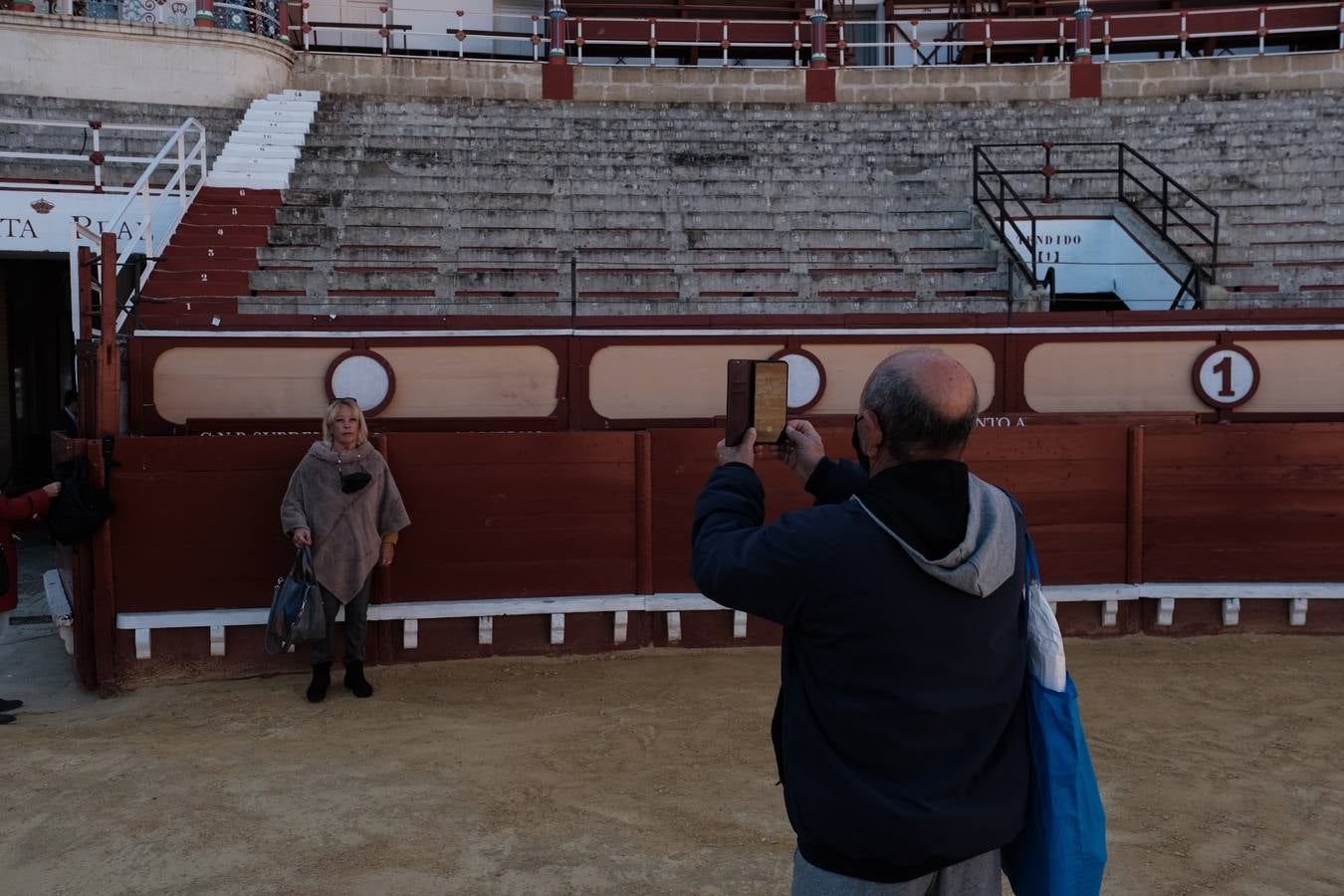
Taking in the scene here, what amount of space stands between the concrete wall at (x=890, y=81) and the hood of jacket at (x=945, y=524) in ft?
43.5

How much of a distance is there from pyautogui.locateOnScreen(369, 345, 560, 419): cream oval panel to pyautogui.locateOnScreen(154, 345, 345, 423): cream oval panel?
1.46 ft

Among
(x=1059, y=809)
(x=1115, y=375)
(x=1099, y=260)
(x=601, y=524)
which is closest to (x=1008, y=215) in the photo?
(x=1099, y=260)

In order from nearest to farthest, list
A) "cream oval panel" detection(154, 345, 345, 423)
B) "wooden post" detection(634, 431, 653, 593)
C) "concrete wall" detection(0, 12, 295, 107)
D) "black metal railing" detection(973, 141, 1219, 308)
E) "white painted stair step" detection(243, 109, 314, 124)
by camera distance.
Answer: "wooden post" detection(634, 431, 653, 593), "cream oval panel" detection(154, 345, 345, 423), "black metal railing" detection(973, 141, 1219, 308), "white painted stair step" detection(243, 109, 314, 124), "concrete wall" detection(0, 12, 295, 107)

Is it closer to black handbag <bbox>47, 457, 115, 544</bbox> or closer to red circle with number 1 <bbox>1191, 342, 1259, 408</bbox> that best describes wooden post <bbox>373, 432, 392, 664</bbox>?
black handbag <bbox>47, 457, 115, 544</bbox>

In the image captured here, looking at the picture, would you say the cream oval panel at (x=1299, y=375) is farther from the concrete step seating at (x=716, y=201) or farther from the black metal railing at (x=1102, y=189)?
the concrete step seating at (x=716, y=201)

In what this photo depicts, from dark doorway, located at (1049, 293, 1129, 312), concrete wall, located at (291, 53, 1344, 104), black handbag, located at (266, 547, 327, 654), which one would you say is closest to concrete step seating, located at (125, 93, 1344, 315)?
concrete wall, located at (291, 53, 1344, 104)

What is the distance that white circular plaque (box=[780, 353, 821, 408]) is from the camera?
748 centimetres

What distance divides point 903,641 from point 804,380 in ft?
19.1

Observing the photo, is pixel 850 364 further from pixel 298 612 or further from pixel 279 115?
pixel 279 115

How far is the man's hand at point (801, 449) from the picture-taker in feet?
6.86

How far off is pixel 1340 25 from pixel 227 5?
14.1 meters

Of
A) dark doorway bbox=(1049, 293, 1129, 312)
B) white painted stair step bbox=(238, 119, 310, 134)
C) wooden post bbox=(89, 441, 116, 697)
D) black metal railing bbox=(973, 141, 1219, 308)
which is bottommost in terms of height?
wooden post bbox=(89, 441, 116, 697)

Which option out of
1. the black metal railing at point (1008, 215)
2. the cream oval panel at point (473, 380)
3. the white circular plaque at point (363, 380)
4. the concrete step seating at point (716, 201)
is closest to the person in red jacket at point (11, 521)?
the white circular plaque at point (363, 380)

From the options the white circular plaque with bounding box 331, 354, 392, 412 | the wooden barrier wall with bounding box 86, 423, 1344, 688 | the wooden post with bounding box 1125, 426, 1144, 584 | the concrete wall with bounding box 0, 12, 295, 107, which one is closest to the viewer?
the wooden barrier wall with bounding box 86, 423, 1344, 688
